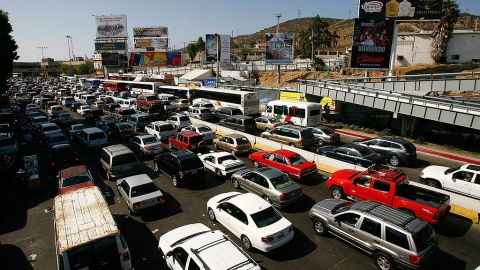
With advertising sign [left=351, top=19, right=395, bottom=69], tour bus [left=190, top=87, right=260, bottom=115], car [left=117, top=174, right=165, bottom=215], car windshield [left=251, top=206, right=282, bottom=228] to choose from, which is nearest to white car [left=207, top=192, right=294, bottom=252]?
car windshield [left=251, top=206, right=282, bottom=228]

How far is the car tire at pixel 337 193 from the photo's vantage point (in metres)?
14.9

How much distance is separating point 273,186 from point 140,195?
6.15m

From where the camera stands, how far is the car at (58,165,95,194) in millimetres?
14804

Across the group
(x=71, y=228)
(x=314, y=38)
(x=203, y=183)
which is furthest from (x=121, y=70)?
(x=71, y=228)

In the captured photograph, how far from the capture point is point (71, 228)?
9328 millimetres

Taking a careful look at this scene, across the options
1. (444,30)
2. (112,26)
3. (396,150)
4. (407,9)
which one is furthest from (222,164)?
(112,26)

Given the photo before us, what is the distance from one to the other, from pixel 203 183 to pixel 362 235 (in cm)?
982

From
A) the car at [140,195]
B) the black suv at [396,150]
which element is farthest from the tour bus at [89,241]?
the black suv at [396,150]

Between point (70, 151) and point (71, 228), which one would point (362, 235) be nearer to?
point (71, 228)

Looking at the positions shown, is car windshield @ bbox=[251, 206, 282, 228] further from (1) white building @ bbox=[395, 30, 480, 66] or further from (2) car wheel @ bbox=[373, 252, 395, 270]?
(1) white building @ bbox=[395, 30, 480, 66]

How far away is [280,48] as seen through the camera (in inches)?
2296

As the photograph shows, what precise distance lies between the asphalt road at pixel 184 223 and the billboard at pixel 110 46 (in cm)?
8853

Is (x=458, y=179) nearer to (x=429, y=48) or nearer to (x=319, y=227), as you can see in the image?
(x=319, y=227)

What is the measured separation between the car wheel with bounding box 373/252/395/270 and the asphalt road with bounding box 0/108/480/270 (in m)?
0.29
